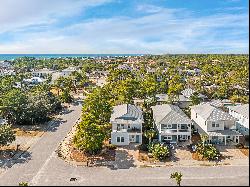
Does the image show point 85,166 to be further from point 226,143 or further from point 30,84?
point 30,84

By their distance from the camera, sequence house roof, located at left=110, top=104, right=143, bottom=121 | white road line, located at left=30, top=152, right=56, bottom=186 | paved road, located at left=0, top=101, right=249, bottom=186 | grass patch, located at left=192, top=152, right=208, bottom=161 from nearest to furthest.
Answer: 1. paved road, located at left=0, top=101, right=249, bottom=186
2. white road line, located at left=30, top=152, right=56, bottom=186
3. grass patch, located at left=192, top=152, right=208, bottom=161
4. house roof, located at left=110, top=104, right=143, bottom=121

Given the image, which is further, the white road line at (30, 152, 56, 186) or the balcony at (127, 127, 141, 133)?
the balcony at (127, 127, 141, 133)

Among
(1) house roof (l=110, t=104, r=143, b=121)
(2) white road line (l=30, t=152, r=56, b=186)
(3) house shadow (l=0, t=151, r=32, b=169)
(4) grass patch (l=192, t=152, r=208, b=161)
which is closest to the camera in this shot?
(2) white road line (l=30, t=152, r=56, b=186)

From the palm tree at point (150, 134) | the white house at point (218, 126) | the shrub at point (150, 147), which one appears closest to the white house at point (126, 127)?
the palm tree at point (150, 134)

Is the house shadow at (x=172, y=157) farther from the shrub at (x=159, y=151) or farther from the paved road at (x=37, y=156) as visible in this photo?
the paved road at (x=37, y=156)

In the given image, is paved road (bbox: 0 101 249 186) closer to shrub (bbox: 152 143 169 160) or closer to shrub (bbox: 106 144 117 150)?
shrub (bbox: 152 143 169 160)

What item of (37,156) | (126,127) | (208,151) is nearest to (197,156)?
(208,151)

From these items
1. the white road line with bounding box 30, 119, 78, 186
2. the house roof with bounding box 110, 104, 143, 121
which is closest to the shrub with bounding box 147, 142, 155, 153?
the house roof with bounding box 110, 104, 143, 121
